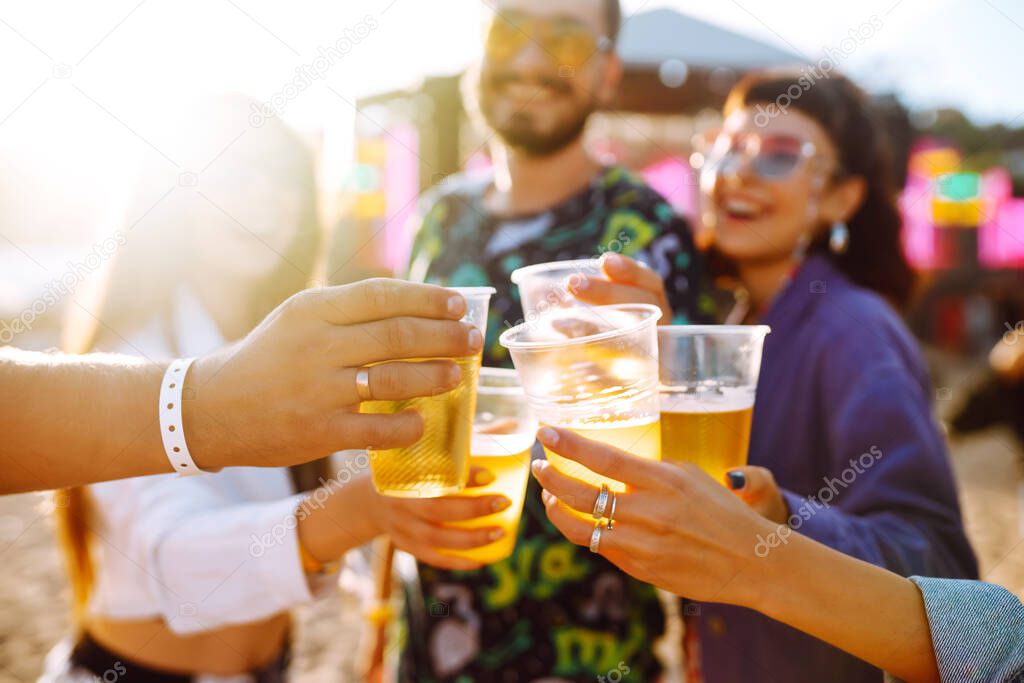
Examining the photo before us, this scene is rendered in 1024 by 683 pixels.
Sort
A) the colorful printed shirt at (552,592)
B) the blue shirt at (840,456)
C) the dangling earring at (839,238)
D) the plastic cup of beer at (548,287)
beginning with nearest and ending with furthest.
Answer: the plastic cup of beer at (548,287) → the blue shirt at (840,456) → the colorful printed shirt at (552,592) → the dangling earring at (839,238)

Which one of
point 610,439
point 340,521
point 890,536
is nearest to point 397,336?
point 610,439

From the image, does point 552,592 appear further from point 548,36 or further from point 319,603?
point 319,603

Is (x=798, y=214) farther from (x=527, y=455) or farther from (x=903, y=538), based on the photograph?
(x=527, y=455)

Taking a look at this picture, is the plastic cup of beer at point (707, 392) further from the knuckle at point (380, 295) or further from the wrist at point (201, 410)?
the wrist at point (201, 410)

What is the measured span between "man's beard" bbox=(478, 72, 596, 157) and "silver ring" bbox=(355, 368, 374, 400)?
174 cm

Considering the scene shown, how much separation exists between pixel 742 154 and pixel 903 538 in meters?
1.38

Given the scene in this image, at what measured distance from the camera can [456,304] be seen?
3.48ft

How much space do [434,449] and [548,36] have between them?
1899 mm

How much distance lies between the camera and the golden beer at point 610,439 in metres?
1.18

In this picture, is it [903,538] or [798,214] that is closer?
[903,538]

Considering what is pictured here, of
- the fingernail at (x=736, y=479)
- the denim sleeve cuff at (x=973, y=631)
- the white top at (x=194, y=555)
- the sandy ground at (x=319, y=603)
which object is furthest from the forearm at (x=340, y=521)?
the sandy ground at (x=319, y=603)

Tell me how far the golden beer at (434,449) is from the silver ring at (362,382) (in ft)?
0.29

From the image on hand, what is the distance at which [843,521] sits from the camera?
4.97ft

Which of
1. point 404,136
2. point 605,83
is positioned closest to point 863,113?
point 605,83
